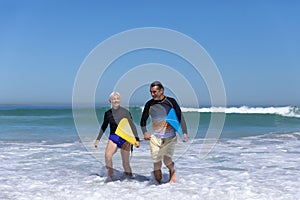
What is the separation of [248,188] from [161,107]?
83.0 inches

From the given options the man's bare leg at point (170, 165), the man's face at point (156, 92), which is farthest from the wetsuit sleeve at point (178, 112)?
the man's bare leg at point (170, 165)

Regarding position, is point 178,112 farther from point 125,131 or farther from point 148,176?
point 148,176

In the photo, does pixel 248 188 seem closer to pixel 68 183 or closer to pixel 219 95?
pixel 219 95

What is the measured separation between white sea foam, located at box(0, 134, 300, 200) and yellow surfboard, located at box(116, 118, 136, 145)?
2.80 feet

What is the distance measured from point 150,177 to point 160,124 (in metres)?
1.58

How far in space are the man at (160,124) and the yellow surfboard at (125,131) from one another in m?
0.38

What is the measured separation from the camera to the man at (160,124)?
20.8 ft

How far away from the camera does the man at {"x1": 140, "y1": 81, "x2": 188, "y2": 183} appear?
6352mm

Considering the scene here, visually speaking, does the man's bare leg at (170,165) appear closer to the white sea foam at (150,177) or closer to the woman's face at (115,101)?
the white sea foam at (150,177)

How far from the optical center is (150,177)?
7.57 meters

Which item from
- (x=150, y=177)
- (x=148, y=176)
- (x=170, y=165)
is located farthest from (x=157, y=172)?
(x=148, y=176)

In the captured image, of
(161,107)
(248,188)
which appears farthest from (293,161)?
(161,107)

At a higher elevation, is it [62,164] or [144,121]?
[144,121]

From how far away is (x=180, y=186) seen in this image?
6785mm
